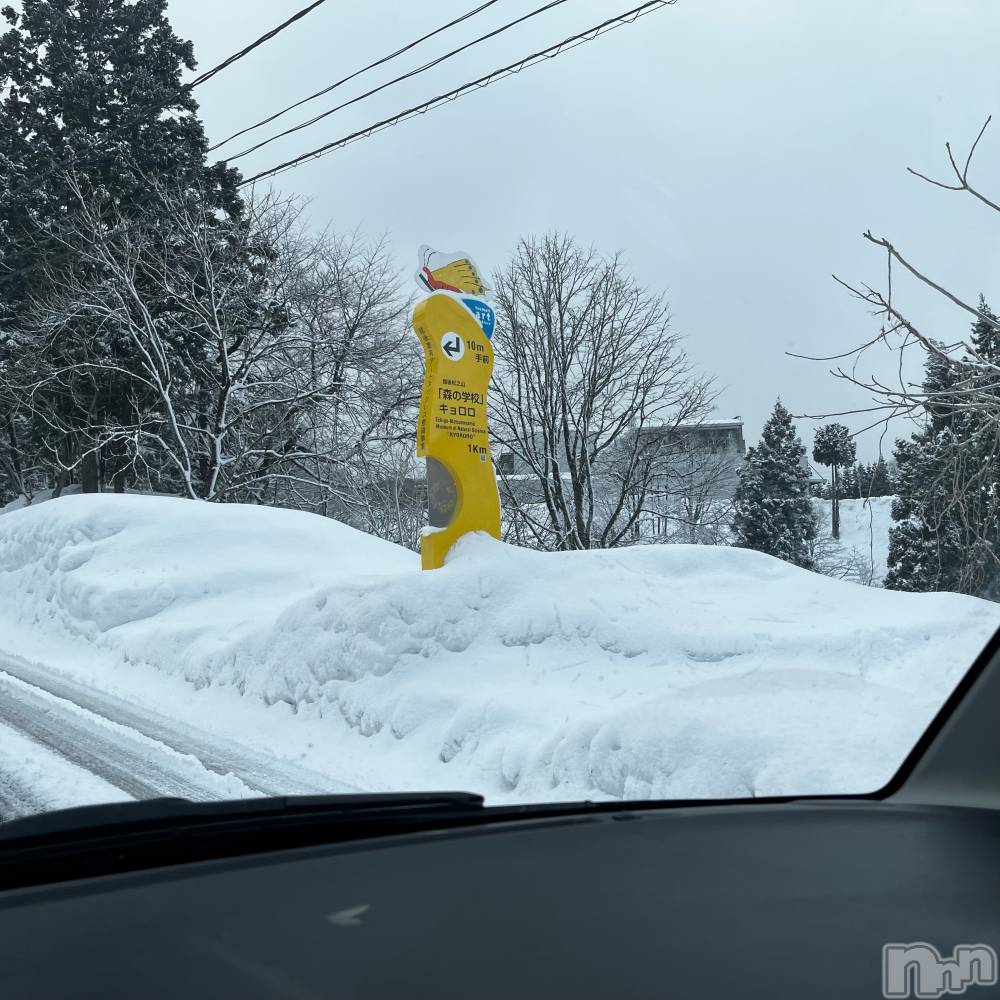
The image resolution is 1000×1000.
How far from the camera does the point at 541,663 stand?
7.13 m

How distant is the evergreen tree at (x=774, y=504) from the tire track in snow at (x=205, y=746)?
19.2 meters

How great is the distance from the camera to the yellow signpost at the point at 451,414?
30.7 feet

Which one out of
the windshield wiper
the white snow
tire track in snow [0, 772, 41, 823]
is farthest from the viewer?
the white snow

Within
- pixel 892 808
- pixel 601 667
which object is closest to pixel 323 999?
pixel 892 808

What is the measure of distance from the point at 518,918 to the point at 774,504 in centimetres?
2562

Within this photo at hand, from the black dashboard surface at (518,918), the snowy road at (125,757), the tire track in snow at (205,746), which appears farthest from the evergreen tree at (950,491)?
the snowy road at (125,757)

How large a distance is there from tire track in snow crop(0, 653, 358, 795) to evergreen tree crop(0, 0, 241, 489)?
16.8 meters

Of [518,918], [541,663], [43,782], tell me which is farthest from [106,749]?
[518,918]

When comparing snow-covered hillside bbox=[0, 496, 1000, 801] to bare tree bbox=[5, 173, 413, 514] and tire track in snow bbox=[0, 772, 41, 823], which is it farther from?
bare tree bbox=[5, 173, 413, 514]

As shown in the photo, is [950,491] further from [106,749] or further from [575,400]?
[575,400]

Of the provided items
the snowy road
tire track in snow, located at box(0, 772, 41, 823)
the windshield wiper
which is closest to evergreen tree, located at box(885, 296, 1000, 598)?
the windshield wiper

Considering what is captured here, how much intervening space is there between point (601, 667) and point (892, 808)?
4789 millimetres

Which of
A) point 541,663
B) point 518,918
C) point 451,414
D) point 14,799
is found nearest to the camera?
point 518,918

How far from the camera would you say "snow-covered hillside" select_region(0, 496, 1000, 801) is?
465cm
